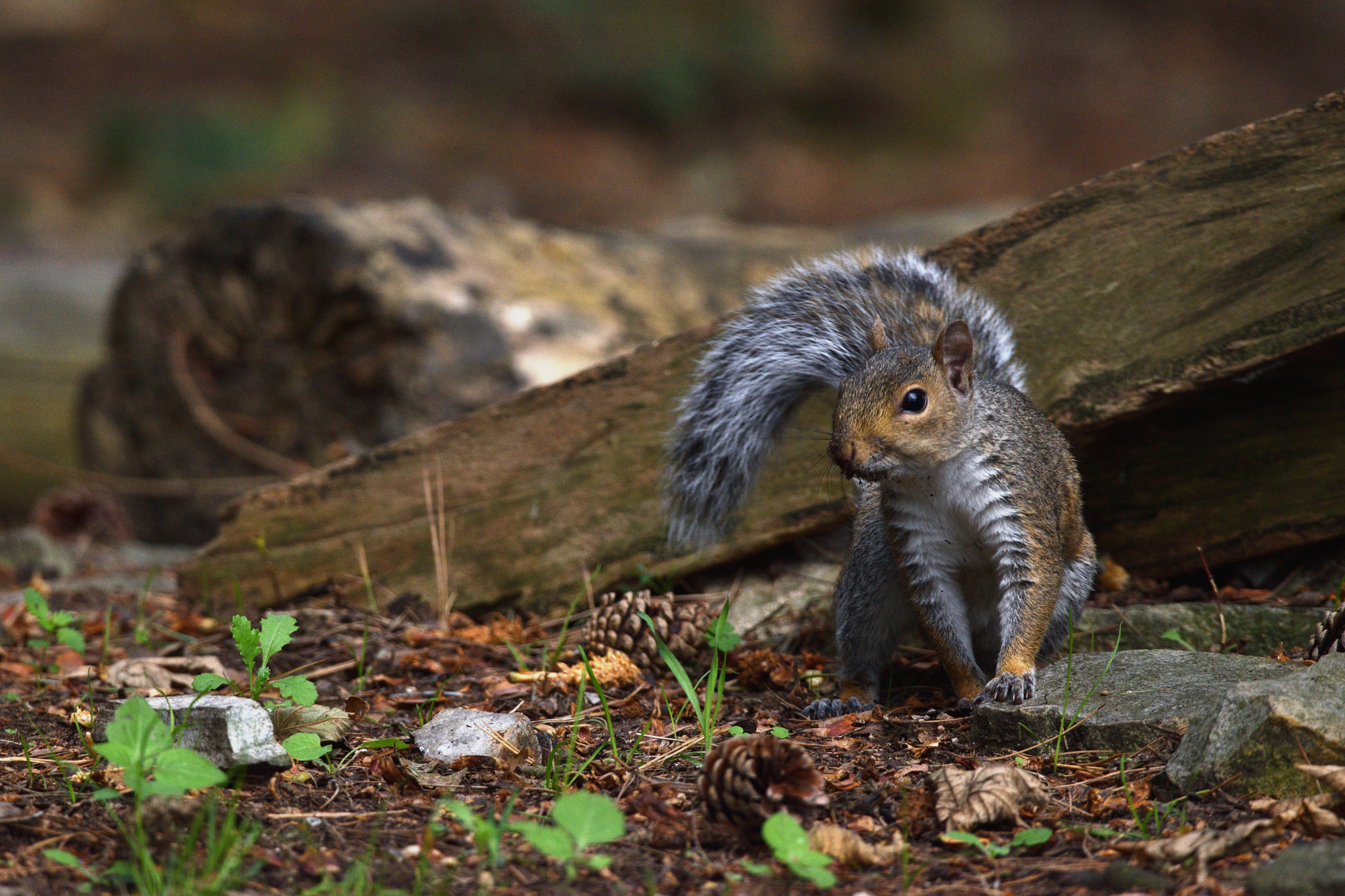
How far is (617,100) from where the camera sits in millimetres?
13484

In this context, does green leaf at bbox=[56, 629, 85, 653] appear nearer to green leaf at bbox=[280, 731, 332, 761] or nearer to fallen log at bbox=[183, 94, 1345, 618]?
fallen log at bbox=[183, 94, 1345, 618]

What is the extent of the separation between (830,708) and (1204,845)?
2.89 ft

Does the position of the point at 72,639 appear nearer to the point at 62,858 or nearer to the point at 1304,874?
the point at 62,858

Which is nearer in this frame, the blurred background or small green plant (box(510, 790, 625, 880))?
small green plant (box(510, 790, 625, 880))

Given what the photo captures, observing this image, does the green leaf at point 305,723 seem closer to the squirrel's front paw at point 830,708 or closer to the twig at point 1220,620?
the squirrel's front paw at point 830,708

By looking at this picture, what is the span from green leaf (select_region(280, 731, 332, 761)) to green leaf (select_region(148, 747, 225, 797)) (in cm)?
24

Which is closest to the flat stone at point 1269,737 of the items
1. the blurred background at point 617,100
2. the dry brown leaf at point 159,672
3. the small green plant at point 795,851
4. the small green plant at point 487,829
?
the small green plant at point 795,851

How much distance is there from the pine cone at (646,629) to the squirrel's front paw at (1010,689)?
2.28 feet

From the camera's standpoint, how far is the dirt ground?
5.07 feet

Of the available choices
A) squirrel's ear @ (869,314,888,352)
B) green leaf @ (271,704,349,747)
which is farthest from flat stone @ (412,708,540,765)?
squirrel's ear @ (869,314,888,352)

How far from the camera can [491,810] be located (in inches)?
68.0

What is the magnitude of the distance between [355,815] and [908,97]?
1331 cm

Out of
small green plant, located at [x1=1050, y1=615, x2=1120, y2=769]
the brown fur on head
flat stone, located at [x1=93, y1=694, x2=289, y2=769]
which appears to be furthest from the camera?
the brown fur on head

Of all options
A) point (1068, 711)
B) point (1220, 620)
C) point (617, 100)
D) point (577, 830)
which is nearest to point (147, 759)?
point (577, 830)
